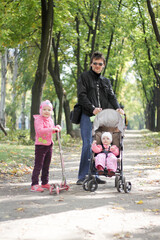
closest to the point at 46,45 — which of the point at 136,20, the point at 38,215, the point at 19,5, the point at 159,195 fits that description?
the point at 19,5

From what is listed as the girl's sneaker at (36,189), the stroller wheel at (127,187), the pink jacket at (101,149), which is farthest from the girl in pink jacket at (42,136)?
the stroller wheel at (127,187)

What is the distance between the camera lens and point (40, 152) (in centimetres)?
638

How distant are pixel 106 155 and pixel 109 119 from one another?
69 cm

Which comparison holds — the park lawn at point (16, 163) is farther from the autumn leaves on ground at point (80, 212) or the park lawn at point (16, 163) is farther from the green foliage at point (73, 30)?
the green foliage at point (73, 30)

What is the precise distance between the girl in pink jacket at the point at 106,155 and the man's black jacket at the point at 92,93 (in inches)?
24.5

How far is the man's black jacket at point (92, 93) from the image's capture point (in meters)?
6.79

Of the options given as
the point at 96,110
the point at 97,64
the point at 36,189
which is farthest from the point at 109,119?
the point at 36,189

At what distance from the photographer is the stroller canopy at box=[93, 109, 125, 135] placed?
6637 mm

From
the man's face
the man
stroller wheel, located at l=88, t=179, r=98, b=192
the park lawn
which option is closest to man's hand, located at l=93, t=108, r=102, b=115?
the man

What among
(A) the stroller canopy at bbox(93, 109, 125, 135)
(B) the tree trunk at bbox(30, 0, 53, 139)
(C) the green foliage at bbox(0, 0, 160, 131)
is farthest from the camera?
(C) the green foliage at bbox(0, 0, 160, 131)

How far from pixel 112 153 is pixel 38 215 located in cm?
221

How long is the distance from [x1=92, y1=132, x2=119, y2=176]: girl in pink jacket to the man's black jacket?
622mm

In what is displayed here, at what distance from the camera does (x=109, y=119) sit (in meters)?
6.72

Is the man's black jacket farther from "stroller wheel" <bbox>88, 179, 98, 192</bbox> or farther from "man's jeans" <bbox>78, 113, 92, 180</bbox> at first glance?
"stroller wheel" <bbox>88, 179, 98, 192</bbox>
